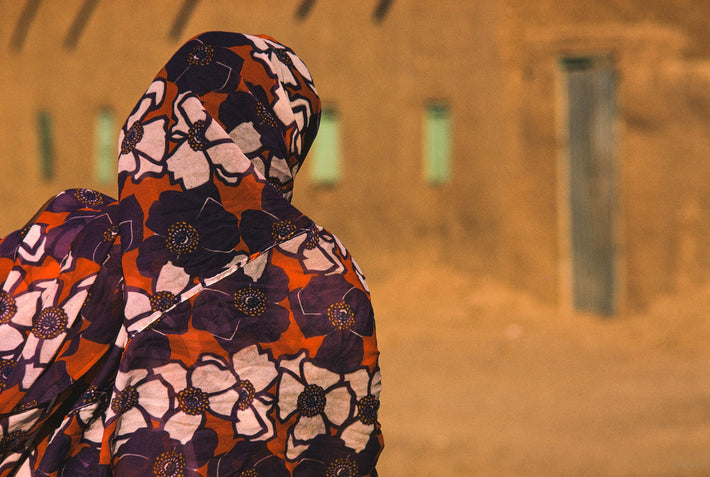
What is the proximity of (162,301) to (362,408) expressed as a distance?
41cm

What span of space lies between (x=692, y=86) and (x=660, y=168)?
32.5 inches

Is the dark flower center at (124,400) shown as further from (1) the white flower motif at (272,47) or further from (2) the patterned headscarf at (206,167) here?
(1) the white flower motif at (272,47)

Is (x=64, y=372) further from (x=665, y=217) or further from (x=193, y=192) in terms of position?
(x=665, y=217)

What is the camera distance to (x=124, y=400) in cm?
174

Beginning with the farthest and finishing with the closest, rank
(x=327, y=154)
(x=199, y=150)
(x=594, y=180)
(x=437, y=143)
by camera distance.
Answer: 1. (x=327, y=154)
2. (x=437, y=143)
3. (x=594, y=180)
4. (x=199, y=150)

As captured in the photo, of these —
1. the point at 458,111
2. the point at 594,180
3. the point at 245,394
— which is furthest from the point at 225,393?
the point at 458,111

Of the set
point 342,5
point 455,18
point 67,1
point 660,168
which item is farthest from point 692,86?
point 67,1

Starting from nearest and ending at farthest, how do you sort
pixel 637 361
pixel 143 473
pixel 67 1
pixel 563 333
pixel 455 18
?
1. pixel 143 473
2. pixel 637 361
3. pixel 563 333
4. pixel 455 18
5. pixel 67 1

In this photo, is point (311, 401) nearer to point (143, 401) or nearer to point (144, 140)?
point (143, 401)

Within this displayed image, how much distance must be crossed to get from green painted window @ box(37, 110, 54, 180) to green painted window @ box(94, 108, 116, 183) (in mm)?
595

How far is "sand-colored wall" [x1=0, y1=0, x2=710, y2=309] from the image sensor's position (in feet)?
31.6

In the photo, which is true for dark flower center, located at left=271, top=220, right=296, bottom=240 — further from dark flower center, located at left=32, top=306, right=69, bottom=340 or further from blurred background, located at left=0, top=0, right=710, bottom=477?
blurred background, located at left=0, top=0, right=710, bottom=477

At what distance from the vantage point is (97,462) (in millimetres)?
1765

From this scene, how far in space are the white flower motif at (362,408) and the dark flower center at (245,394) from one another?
17 cm
